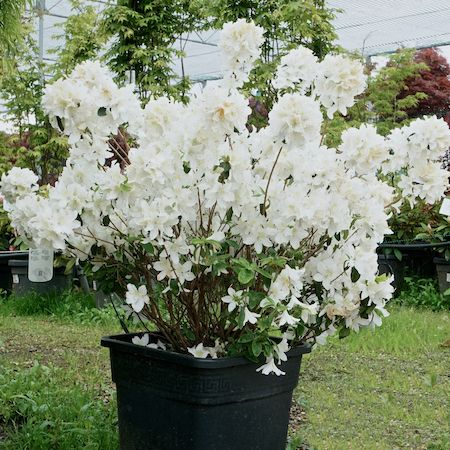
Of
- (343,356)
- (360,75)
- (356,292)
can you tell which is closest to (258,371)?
(356,292)

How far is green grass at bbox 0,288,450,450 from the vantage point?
2480 mm

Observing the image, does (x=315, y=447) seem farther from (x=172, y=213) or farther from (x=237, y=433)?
(x=172, y=213)

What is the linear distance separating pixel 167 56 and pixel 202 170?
6745 millimetres

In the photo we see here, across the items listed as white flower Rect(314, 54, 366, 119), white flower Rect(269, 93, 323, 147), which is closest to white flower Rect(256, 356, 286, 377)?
white flower Rect(269, 93, 323, 147)

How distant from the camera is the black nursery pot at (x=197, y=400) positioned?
188 cm

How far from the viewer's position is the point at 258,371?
197 cm

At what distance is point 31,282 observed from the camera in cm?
584

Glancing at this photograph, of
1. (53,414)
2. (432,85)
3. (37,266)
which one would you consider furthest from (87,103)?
(432,85)

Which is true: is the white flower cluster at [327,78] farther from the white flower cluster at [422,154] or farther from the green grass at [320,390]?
the green grass at [320,390]

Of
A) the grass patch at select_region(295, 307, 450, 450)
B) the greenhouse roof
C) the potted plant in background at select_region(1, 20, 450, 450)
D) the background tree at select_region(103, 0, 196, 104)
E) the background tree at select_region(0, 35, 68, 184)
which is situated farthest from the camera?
the greenhouse roof

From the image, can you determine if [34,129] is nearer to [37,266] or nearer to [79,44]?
[79,44]

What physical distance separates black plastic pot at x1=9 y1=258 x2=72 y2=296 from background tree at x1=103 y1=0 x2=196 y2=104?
280 centimetres

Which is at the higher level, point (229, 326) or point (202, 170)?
point (202, 170)

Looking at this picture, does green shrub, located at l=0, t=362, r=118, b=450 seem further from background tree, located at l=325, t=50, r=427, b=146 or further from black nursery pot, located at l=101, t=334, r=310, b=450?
background tree, located at l=325, t=50, r=427, b=146
